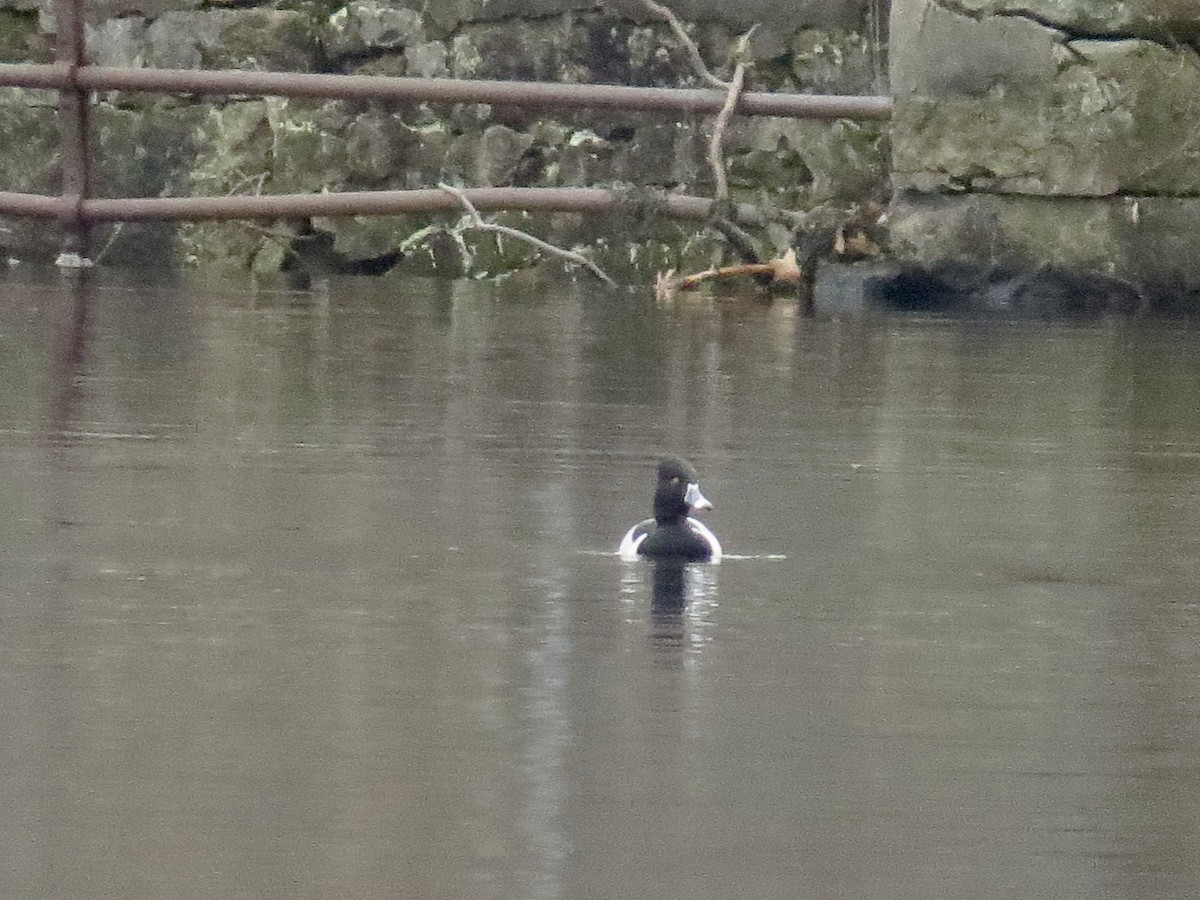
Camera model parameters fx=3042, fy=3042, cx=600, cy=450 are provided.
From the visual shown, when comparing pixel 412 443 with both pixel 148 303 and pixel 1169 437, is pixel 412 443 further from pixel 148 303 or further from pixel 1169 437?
pixel 148 303

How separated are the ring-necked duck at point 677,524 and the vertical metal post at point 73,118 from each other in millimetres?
7592

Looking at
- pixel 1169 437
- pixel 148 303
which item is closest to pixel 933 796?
pixel 1169 437

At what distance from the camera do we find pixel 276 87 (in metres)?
12.2

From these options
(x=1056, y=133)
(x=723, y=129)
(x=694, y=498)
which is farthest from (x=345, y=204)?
(x=694, y=498)

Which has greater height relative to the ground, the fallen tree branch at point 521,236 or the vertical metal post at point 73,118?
the vertical metal post at point 73,118

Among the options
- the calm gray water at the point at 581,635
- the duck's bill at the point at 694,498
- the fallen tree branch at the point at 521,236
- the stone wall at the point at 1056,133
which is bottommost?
the calm gray water at the point at 581,635

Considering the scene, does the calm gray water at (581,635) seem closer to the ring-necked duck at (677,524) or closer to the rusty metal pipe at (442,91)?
the ring-necked duck at (677,524)

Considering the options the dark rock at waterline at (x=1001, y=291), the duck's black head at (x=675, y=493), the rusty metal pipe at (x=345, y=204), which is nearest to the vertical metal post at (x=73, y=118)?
the rusty metal pipe at (x=345, y=204)

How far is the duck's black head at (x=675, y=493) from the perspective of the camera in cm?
509

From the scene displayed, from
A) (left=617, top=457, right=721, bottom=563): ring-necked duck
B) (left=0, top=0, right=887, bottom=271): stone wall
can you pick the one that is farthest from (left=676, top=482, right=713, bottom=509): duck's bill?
(left=0, top=0, right=887, bottom=271): stone wall

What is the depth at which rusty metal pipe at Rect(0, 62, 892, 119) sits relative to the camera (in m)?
11.9

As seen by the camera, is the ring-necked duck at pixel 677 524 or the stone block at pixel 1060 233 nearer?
the ring-necked duck at pixel 677 524

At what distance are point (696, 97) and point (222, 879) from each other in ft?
30.9

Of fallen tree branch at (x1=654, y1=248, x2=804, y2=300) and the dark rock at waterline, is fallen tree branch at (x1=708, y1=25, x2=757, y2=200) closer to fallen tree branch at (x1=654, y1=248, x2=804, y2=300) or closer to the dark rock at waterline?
fallen tree branch at (x1=654, y1=248, x2=804, y2=300)
